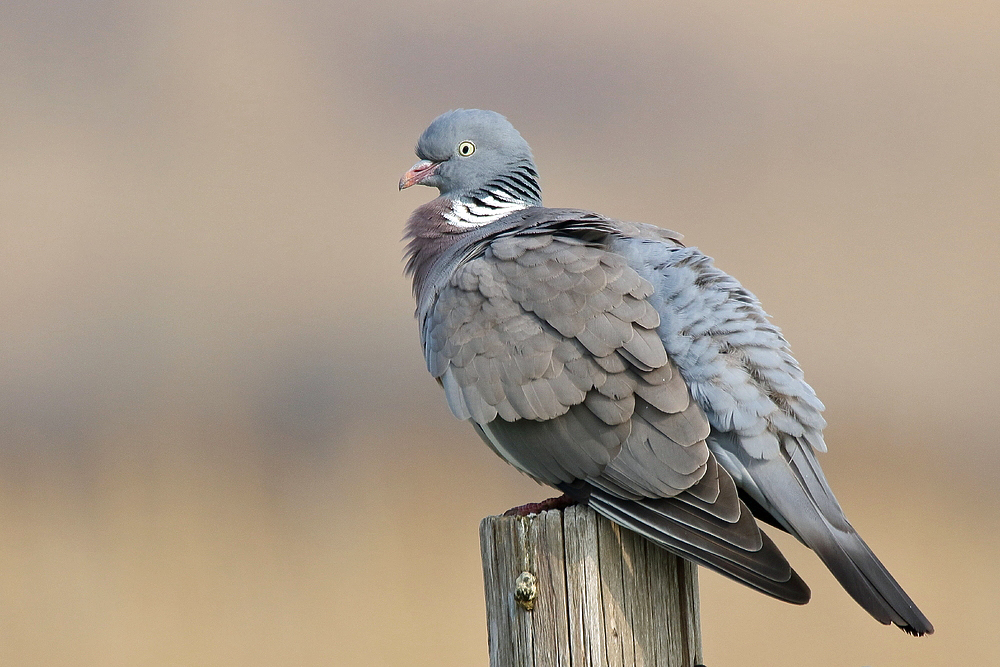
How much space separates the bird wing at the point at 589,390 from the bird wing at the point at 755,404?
8 centimetres

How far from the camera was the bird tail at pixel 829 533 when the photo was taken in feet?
9.60

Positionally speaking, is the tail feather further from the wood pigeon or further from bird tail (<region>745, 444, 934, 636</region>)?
bird tail (<region>745, 444, 934, 636</region>)

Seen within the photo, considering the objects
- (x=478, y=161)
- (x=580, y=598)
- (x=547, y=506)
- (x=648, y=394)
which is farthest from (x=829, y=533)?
(x=478, y=161)

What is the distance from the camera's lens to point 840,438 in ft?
31.8

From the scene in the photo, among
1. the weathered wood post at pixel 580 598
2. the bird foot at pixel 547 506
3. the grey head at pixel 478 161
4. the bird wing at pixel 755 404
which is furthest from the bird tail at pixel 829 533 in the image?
the grey head at pixel 478 161

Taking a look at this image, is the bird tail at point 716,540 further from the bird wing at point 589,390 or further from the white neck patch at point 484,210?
the white neck patch at point 484,210

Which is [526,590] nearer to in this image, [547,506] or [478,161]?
→ [547,506]

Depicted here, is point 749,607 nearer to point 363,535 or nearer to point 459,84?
point 363,535

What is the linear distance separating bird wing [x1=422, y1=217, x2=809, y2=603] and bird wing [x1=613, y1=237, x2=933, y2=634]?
0.26ft

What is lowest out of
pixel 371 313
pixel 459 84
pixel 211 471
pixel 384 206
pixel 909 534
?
pixel 909 534

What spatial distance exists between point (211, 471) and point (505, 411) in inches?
253

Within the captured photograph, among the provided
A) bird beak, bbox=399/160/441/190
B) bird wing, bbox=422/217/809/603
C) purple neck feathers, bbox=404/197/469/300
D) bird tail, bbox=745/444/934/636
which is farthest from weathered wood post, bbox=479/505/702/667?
bird beak, bbox=399/160/441/190

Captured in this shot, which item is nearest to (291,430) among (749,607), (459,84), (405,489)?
(405,489)

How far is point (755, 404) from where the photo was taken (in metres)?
3.36
